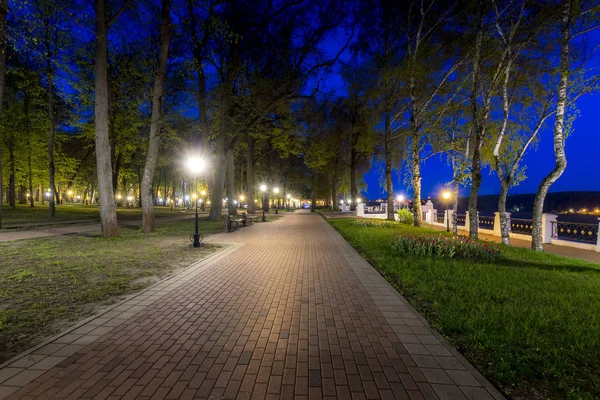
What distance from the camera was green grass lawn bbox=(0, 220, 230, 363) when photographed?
152 inches

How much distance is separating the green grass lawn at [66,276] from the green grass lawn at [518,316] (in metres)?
5.42

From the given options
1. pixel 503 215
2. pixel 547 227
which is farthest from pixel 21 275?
pixel 547 227

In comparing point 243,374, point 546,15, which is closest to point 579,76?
point 546,15

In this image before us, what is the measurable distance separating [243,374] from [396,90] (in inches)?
803

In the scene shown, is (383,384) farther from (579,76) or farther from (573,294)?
(579,76)

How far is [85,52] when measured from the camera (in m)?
18.0

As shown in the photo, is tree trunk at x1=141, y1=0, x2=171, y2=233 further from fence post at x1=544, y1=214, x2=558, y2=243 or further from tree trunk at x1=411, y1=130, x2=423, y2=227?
fence post at x1=544, y1=214, x2=558, y2=243

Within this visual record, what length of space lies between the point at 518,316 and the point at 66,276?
8790 millimetres

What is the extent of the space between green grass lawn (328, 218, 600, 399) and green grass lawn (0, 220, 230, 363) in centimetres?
542

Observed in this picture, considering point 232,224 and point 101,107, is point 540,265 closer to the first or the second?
point 232,224

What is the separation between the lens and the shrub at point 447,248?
8.35 m

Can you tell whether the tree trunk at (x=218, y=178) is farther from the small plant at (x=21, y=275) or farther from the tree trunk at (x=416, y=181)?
the small plant at (x=21, y=275)

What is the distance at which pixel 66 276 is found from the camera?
613 cm

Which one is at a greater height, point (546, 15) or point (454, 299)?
point (546, 15)
